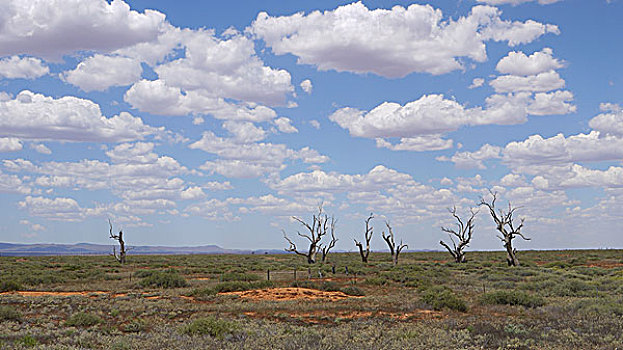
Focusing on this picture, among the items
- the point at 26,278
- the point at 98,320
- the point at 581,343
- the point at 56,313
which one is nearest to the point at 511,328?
the point at 581,343

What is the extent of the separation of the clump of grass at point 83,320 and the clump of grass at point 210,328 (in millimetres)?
4154

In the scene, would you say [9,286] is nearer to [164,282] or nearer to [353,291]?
[164,282]

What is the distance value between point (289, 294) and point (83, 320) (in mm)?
11300

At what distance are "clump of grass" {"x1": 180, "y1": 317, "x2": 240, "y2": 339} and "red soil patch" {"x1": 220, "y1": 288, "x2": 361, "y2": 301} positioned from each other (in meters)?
9.67

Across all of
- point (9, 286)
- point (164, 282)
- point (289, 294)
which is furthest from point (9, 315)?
point (9, 286)

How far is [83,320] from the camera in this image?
64.0 ft

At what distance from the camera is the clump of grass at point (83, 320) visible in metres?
19.2

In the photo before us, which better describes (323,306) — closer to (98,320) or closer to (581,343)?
(98,320)

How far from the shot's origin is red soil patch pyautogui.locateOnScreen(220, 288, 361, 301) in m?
27.4

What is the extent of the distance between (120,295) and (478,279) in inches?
908

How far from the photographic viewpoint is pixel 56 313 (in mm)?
22156

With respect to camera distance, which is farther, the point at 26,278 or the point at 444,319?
the point at 26,278

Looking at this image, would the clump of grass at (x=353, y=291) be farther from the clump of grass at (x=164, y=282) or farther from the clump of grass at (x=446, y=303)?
the clump of grass at (x=164, y=282)

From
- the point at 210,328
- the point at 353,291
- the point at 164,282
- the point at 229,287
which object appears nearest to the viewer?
the point at 210,328
